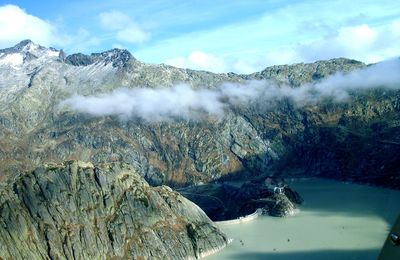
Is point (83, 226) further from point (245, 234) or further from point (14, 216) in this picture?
point (245, 234)

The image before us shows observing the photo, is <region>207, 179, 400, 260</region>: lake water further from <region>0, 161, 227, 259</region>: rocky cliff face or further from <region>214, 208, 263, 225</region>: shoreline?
<region>0, 161, 227, 259</region>: rocky cliff face

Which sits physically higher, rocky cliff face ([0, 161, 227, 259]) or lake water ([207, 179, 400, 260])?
rocky cliff face ([0, 161, 227, 259])

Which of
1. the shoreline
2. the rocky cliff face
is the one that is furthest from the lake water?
the rocky cliff face

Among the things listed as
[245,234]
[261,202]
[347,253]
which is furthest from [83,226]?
[261,202]

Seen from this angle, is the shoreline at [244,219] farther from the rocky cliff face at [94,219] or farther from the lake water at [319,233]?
the rocky cliff face at [94,219]

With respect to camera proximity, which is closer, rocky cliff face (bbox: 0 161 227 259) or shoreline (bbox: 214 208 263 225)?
rocky cliff face (bbox: 0 161 227 259)

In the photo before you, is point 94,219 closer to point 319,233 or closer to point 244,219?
point 244,219
